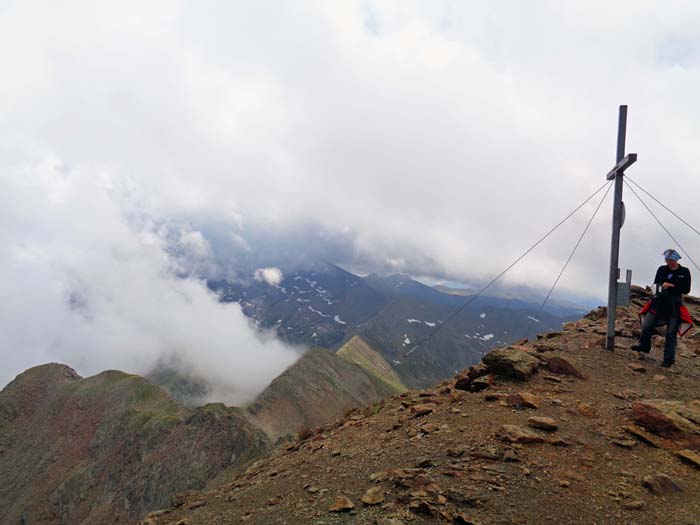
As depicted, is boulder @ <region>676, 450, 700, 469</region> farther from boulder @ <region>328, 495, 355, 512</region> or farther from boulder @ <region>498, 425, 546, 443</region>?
boulder @ <region>328, 495, 355, 512</region>

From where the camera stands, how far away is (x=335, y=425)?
1222 cm

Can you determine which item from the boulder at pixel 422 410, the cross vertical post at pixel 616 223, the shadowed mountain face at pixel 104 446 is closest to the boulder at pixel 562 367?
the cross vertical post at pixel 616 223

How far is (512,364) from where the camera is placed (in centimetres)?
1116

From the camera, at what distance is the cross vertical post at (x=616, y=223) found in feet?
43.8

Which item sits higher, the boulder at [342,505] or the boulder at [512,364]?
the boulder at [512,364]

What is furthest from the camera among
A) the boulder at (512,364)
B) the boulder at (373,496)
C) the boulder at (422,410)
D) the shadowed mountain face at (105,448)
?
the shadowed mountain face at (105,448)

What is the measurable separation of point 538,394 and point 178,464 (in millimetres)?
99147

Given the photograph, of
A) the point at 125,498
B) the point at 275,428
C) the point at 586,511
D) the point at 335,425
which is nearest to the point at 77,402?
the point at 125,498

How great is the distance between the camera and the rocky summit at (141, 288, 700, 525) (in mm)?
5945

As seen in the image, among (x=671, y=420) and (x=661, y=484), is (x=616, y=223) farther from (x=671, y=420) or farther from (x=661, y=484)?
(x=661, y=484)

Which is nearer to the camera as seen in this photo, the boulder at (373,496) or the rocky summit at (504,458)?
the rocky summit at (504,458)

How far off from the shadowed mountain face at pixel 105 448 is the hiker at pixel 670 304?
86.8 metres

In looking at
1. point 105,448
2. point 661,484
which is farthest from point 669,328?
point 105,448

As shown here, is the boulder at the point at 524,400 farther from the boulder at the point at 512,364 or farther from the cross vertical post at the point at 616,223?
the cross vertical post at the point at 616,223
